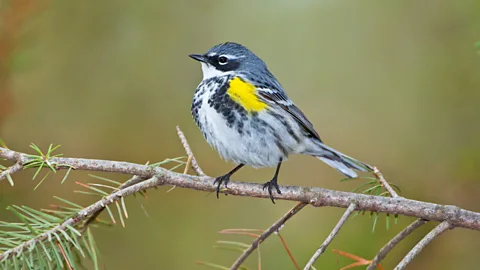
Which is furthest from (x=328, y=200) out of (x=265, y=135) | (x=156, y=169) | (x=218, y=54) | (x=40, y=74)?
(x=40, y=74)

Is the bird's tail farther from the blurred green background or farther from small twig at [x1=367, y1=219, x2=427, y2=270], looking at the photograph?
small twig at [x1=367, y1=219, x2=427, y2=270]

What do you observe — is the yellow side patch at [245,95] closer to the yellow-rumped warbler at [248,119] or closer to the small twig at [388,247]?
the yellow-rumped warbler at [248,119]

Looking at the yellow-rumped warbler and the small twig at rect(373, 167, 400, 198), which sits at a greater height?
the yellow-rumped warbler

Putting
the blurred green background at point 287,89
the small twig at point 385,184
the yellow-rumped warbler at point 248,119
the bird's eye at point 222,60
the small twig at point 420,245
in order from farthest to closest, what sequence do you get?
1. the bird's eye at point 222,60
2. the blurred green background at point 287,89
3. the yellow-rumped warbler at point 248,119
4. the small twig at point 385,184
5. the small twig at point 420,245

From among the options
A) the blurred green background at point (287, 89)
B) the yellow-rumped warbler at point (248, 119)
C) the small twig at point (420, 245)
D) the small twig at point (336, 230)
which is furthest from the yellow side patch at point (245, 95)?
the small twig at point (420, 245)

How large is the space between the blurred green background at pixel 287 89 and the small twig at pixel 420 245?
0.84m

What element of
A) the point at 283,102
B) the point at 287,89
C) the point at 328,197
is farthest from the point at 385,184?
the point at 287,89

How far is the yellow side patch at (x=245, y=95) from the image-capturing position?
2.30 m

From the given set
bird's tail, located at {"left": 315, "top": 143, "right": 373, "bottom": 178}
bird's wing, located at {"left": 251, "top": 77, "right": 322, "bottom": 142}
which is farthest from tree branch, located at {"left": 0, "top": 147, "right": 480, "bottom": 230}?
bird's wing, located at {"left": 251, "top": 77, "right": 322, "bottom": 142}

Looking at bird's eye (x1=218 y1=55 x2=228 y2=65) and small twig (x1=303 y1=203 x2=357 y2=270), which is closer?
small twig (x1=303 y1=203 x2=357 y2=270)

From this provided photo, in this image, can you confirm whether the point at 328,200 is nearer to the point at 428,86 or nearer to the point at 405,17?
the point at 428,86

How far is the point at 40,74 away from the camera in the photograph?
2979mm

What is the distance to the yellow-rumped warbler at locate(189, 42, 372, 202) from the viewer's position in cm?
228

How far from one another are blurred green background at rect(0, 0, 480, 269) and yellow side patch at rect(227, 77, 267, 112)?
0.63 meters
